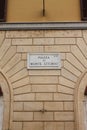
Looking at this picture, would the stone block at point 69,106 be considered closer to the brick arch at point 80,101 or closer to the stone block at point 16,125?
the brick arch at point 80,101

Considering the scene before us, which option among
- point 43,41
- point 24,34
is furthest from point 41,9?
point 43,41

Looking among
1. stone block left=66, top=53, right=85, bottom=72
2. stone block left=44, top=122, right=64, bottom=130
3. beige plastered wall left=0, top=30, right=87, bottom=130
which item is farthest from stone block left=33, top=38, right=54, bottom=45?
stone block left=44, top=122, right=64, bottom=130

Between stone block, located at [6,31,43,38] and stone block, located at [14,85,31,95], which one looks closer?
stone block, located at [14,85,31,95]

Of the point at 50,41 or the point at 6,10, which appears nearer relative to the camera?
the point at 50,41

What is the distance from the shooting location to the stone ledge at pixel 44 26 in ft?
25.5

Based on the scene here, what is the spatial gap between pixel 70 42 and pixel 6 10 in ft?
6.47

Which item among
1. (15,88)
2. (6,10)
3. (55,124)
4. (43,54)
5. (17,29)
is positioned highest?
(6,10)

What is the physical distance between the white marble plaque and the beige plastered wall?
10 cm

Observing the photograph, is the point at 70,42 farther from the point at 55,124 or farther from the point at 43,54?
the point at 55,124

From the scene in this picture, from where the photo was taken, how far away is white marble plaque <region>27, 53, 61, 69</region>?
→ 7.46 metres

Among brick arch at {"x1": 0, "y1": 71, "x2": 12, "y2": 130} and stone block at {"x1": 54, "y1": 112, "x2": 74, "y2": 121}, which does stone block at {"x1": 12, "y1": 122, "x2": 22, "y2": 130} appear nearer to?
brick arch at {"x1": 0, "y1": 71, "x2": 12, "y2": 130}

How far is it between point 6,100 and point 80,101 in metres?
1.74

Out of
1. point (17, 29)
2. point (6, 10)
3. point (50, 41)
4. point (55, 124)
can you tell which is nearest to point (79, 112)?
point (55, 124)

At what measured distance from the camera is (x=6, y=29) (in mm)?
7848
